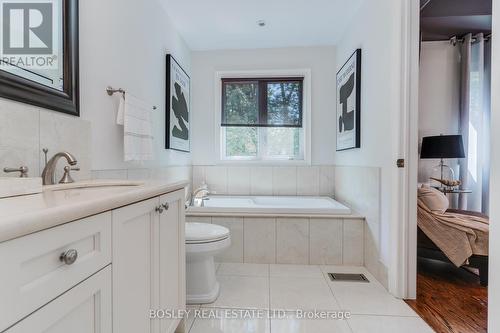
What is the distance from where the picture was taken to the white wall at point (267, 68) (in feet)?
10.9

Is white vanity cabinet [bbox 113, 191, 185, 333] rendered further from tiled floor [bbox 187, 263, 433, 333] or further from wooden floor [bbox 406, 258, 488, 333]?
wooden floor [bbox 406, 258, 488, 333]

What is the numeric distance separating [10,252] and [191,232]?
1.34 m

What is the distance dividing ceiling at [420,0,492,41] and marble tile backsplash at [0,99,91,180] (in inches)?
129

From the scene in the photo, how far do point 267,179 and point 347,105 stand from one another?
127 centimetres

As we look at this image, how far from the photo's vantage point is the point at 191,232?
1.75m

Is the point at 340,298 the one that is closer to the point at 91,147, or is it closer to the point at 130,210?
the point at 130,210

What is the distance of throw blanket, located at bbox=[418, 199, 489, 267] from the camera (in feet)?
6.22

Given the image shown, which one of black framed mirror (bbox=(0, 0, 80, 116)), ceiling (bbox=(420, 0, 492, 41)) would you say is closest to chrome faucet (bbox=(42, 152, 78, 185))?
black framed mirror (bbox=(0, 0, 80, 116))

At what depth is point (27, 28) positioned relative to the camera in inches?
41.4

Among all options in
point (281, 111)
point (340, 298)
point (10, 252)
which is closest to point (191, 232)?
point (340, 298)

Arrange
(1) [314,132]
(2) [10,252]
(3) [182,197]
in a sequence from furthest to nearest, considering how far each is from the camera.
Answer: (1) [314,132], (3) [182,197], (2) [10,252]

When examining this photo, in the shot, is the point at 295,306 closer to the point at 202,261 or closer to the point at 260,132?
the point at 202,261

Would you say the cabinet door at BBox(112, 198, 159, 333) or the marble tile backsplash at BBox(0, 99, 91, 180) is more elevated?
the marble tile backsplash at BBox(0, 99, 91, 180)

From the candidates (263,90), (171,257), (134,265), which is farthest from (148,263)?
(263,90)
